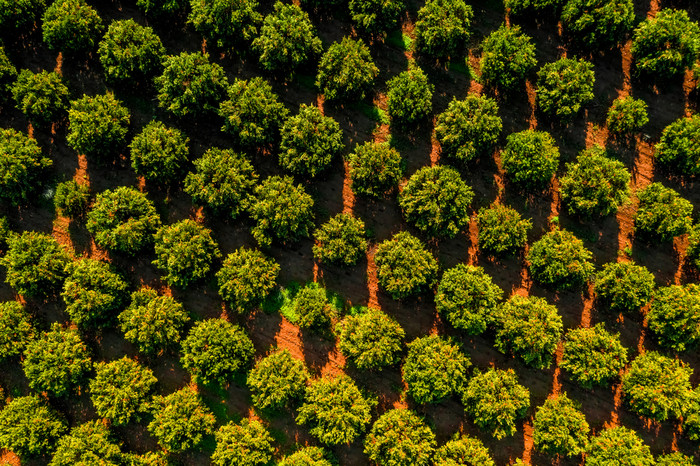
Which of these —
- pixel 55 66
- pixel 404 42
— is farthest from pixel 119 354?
pixel 404 42

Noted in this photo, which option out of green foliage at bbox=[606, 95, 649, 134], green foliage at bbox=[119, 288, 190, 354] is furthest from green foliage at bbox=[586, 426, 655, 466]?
green foliage at bbox=[119, 288, 190, 354]

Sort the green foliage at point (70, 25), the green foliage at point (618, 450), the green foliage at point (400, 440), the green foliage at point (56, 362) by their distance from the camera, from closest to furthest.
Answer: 1. the green foliage at point (400, 440)
2. the green foliage at point (618, 450)
3. the green foliage at point (56, 362)
4. the green foliage at point (70, 25)

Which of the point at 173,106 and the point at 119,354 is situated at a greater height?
the point at 173,106

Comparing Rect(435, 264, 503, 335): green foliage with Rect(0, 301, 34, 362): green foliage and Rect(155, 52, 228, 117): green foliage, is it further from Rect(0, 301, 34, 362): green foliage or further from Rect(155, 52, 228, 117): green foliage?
Rect(0, 301, 34, 362): green foliage

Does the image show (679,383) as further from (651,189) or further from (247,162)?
(247,162)

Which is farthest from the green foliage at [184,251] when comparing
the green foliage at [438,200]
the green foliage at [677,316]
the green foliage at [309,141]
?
the green foliage at [677,316]

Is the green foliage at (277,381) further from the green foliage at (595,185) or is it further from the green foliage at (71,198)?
the green foliage at (595,185)

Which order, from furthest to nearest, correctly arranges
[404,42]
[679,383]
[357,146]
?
[404,42], [357,146], [679,383]
